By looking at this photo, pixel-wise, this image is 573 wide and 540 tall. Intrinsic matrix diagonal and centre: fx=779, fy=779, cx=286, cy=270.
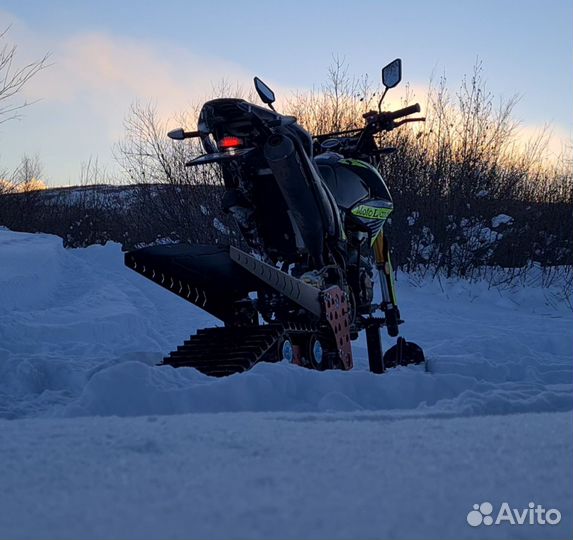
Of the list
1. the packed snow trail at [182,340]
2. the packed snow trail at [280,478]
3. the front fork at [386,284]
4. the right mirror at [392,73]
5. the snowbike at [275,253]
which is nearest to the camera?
the packed snow trail at [280,478]

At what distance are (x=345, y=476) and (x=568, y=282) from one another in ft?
32.2

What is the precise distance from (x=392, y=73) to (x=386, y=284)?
47.9 inches

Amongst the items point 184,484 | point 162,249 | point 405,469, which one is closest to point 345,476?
point 405,469

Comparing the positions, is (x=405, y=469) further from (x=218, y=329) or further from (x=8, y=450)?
(x=218, y=329)

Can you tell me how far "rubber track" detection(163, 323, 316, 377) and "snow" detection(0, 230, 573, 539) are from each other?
0.25 meters

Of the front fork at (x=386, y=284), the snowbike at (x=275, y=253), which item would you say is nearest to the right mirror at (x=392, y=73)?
the snowbike at (x=275, y=253)

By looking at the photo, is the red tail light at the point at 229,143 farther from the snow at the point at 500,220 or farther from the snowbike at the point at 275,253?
the snow at the point at 500,220

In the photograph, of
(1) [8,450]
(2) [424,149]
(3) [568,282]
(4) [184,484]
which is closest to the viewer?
(4) [184,484]

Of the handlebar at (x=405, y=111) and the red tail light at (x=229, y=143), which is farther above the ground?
the handlebar at (x=405, y=111)

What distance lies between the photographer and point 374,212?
4.24 m

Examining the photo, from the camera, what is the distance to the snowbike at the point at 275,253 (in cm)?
335

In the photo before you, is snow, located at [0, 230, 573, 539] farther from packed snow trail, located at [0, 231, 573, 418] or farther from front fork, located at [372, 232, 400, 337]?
front fork, located at [372, 232, 400, 337]

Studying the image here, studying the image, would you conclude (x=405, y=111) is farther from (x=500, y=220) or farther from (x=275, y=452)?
(x=500, y=220)

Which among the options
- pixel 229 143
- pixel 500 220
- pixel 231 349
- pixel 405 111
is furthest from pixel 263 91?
pixel 500 220
